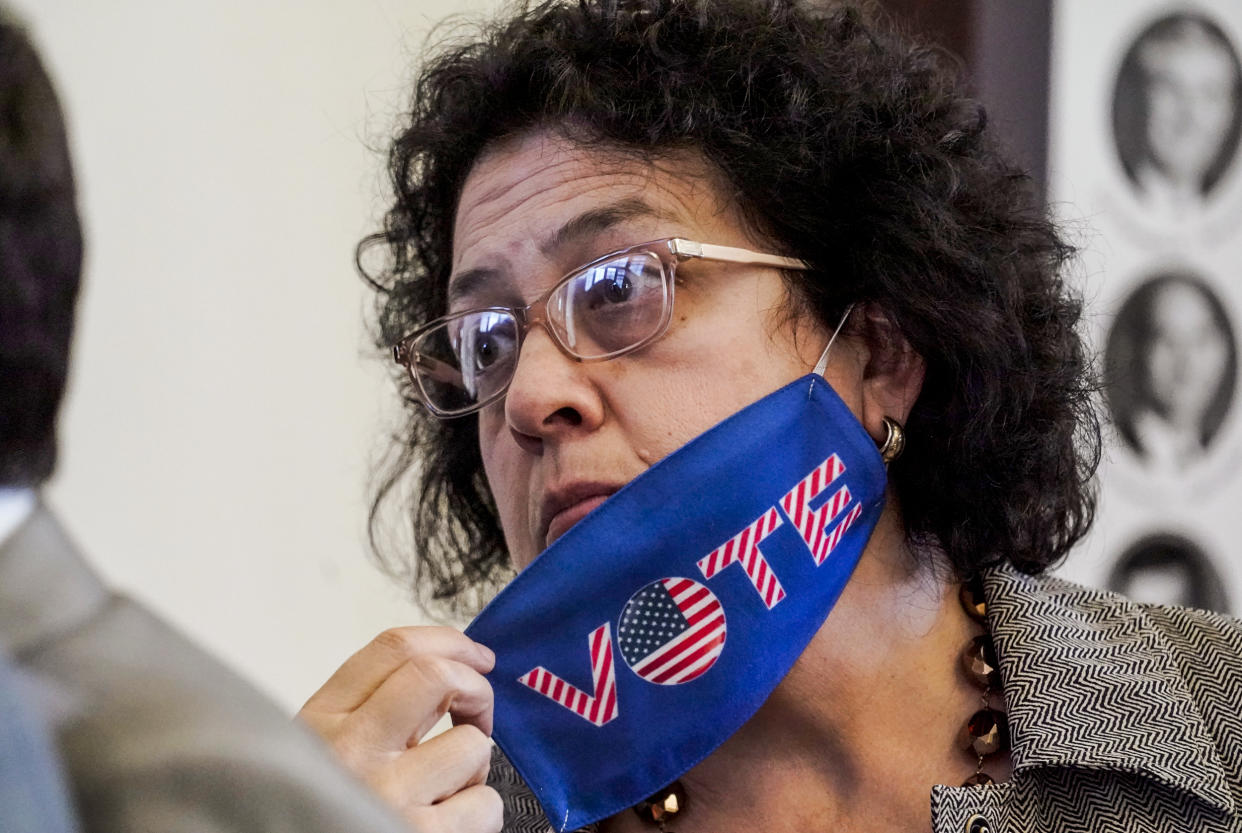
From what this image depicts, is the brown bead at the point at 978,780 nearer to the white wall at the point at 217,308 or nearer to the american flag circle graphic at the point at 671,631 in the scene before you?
the american flag circle graphic at the point at 671,631

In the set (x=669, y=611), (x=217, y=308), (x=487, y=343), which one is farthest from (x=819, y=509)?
(x=217, y=308)

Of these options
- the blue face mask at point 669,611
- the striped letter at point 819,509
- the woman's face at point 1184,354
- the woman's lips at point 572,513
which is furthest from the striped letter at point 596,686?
the woman's face at point 1184,354

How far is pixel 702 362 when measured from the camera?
1192 millimetres

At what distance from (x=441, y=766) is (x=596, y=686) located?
0.30 metres

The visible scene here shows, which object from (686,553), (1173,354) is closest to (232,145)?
(686,553)

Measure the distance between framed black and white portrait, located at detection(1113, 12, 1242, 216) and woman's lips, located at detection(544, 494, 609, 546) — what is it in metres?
1.51

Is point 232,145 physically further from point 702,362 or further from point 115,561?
point 702,362

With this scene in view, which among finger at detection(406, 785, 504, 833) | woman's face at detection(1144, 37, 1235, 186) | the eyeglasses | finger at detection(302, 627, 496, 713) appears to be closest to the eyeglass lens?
the eyeglasses

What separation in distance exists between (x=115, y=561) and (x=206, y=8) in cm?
27

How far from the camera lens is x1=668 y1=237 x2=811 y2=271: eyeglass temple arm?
1218 millimetres

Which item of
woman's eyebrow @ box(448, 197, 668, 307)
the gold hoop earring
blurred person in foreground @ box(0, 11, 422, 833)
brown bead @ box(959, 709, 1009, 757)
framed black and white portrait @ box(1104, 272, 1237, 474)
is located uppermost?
blurred person in foreground @ box(0, 11, 422, 833)

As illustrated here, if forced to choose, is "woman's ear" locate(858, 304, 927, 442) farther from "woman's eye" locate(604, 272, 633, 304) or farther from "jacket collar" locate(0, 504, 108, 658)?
"jacket collar" locate(0, 504, 108, 658)

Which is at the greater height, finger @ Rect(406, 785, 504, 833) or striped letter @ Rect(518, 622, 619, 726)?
finger @ Rect(406, 785, 504, 833)

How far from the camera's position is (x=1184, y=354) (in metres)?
2.26
